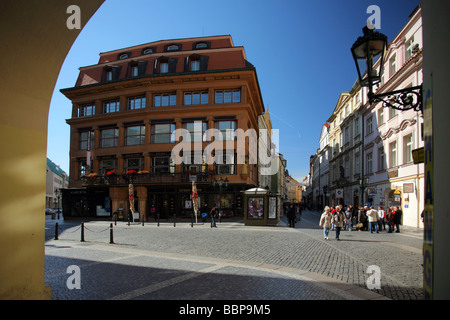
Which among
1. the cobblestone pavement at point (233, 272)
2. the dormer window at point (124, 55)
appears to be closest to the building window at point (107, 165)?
the dormer window at point (124, 55)

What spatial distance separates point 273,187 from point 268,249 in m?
68.0

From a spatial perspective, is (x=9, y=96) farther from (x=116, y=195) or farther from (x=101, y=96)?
(x=101, y=96)

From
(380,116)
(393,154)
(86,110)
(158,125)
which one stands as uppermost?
(86,110)

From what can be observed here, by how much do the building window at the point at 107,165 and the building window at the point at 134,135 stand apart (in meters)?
2.78

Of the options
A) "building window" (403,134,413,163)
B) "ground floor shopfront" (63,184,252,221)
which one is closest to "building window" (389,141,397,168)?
"building window" (403,134,413,163)

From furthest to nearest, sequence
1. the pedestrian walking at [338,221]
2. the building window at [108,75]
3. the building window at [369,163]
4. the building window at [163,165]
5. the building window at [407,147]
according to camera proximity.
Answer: the building window at [108,75] → the building window at [163,165] → the building window at [369,163] → the building window at [407,147] → the pedestrian walking at [338,221]

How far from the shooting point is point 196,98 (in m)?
36.1

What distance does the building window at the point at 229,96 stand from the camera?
3547 centimetres

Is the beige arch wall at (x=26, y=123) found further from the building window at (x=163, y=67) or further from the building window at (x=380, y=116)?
the building window at (x=163, y=67)

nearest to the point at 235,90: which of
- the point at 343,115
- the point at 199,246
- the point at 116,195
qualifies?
the point at 116,195

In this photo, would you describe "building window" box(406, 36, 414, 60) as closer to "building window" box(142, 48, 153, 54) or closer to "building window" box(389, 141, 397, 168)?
"building window" box(389, 141, 397, 168)

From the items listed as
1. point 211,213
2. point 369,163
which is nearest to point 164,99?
point 211,213

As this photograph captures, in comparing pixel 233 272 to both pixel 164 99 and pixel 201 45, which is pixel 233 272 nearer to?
pixel 164 99

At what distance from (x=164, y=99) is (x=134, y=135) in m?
5.27
